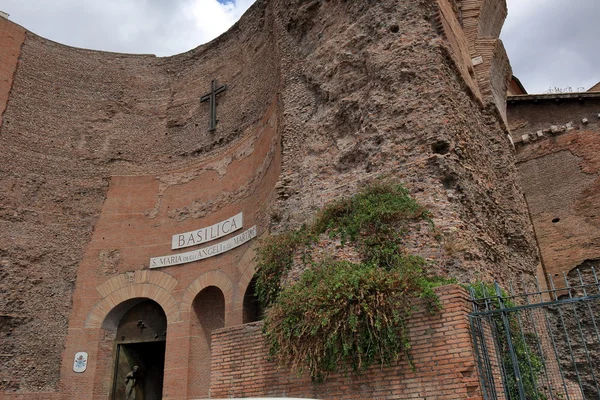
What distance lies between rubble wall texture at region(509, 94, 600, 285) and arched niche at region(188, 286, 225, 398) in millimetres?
8117

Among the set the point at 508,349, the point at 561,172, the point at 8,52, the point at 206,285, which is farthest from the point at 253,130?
the point at 561,172

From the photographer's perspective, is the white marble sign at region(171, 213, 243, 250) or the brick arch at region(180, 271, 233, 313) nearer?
the brick arch at region(180, 271, 233, 313)

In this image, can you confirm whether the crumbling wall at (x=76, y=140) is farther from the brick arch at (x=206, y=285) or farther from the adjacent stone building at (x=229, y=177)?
the brick arch at (x=206, y=285)

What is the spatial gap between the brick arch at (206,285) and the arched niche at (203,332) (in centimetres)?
10

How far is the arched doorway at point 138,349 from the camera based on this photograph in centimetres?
1143

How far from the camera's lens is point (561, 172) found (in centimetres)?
1370

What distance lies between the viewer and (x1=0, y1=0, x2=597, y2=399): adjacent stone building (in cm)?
629

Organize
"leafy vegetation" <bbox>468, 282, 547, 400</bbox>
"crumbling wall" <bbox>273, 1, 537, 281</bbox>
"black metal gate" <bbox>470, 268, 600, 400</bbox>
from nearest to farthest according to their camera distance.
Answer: "black metal gate" <bbox>470, 268, 600, 400</bbox> → "leafy vegetation" <bbox>468, 282, 547, 400</bbox> → "crumbling wall" <bbox>273, 1, 537, 281</bbox>

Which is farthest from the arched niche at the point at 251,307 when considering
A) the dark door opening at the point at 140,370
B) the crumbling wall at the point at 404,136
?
the dark door opening at the point at 140,370

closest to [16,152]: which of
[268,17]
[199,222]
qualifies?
[199,222]

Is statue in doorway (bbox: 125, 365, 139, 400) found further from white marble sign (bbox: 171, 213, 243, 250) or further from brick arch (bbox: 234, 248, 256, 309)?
brick arch (bbox: 234, 248, 256, 309)

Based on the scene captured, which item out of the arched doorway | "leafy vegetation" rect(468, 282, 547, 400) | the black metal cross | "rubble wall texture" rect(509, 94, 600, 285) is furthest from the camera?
the black metal cross

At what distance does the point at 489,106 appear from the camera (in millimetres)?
8781

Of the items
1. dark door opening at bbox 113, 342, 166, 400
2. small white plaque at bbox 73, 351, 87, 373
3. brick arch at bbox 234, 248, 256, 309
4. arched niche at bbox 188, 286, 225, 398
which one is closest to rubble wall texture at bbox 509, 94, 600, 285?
brick arch at bbox 234, 248, 256, 309
